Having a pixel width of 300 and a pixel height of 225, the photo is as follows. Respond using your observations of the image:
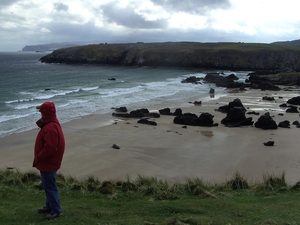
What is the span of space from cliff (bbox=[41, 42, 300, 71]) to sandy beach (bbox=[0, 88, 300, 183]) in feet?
222

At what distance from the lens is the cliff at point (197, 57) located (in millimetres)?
89988

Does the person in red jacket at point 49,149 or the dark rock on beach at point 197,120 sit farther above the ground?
the person in red jacket at point 49,149

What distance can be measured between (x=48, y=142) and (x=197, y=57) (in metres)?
96.4

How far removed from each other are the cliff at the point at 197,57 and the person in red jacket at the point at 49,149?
8544 centimetres

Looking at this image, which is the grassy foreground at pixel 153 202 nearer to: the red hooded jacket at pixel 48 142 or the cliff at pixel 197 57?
the red hooded jacket at pixel 48 142

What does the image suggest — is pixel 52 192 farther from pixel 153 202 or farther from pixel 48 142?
pixel 153 202

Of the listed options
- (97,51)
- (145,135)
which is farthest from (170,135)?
(97,51)

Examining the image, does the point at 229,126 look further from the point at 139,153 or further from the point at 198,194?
the point at 198,194

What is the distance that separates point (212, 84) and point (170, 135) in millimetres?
37252

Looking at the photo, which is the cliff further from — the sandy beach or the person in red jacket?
the person in red jacket

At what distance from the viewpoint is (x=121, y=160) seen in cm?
1639

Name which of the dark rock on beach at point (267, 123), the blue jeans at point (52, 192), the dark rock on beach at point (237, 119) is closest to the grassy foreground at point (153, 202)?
the blue jeans at point (52, 192)

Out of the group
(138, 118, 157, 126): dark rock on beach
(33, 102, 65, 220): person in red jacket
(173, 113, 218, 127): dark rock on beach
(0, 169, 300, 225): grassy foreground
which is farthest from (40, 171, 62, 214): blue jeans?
(173, 113, 218, 127): dark rock on beach

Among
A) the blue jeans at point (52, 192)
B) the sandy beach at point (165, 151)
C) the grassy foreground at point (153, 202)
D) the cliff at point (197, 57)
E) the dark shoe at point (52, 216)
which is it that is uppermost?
the cliff at point (197, 57)
